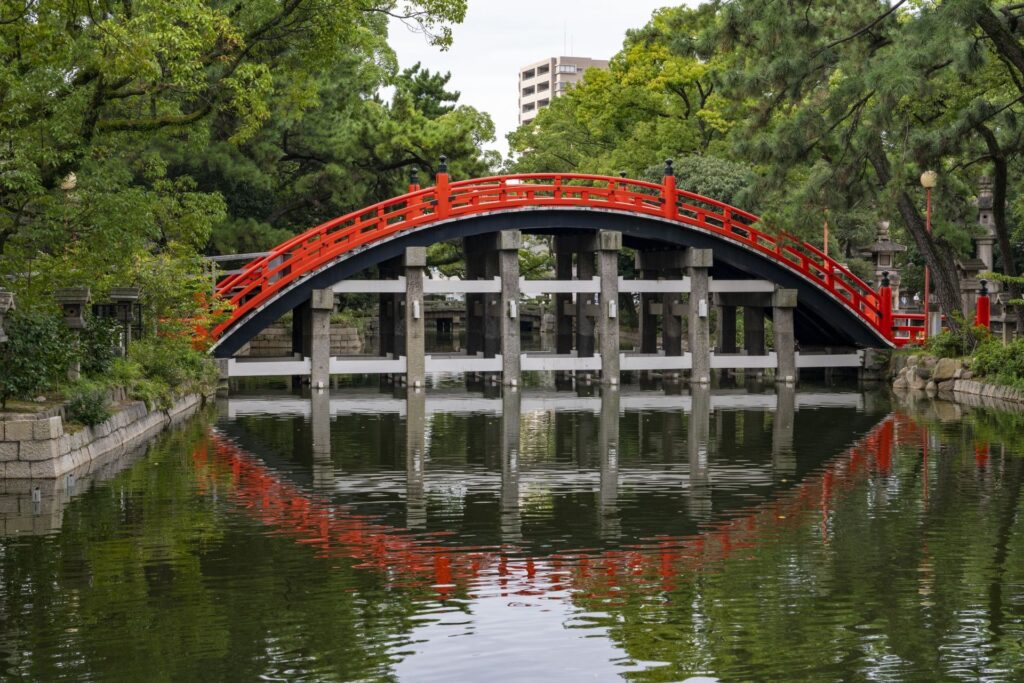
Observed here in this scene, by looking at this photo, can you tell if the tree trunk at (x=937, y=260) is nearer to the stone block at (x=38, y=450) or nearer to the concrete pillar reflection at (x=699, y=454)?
the concrete pillar reflection at (x=699, y=454)

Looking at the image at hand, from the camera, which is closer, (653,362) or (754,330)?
(653,362)

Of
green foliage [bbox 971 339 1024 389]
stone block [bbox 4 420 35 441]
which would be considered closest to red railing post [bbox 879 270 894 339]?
green foliage [bbox 971 339 1024 389]

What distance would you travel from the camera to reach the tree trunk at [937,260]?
35.6 metres

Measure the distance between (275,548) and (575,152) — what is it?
45.7 m

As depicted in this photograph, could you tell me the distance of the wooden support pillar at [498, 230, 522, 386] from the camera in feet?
119

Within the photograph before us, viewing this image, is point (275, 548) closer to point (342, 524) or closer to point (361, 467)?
point (342, 524)

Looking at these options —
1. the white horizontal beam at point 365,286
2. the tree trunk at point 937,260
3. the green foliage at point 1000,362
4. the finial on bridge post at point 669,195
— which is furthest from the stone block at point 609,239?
the green foliage at point 1000,362

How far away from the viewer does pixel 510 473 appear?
20.0 m

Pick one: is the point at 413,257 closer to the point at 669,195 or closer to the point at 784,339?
the point at 669,195

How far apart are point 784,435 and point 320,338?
14.1 m

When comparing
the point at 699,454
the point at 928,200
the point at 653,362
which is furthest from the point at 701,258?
the point at 699,454

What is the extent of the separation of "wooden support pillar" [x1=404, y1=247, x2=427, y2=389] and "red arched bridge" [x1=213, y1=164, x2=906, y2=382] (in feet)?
0.24

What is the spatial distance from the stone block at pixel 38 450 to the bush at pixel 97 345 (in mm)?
4486

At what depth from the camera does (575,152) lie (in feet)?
192
